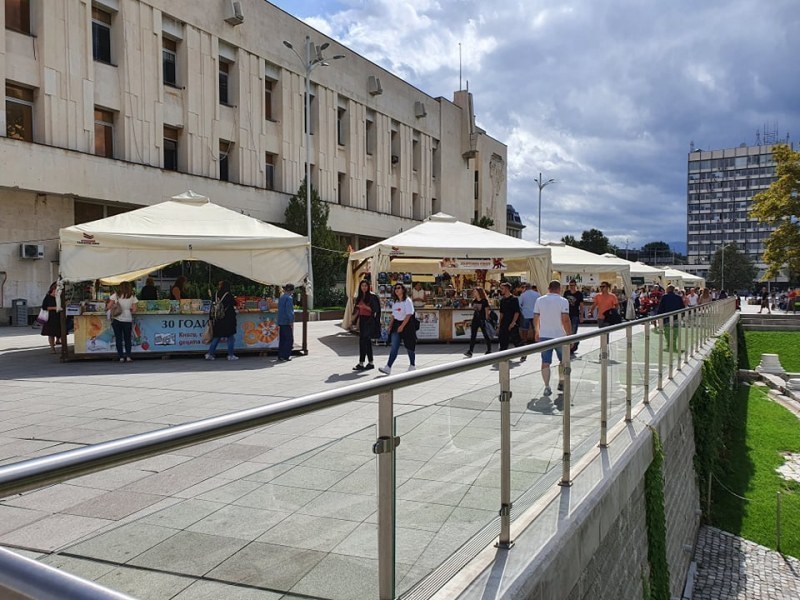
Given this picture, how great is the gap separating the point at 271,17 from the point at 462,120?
956 inches

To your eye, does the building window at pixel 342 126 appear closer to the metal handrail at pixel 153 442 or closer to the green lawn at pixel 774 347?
the green lawn at pixel 774 347

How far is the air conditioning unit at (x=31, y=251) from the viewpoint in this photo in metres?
22.8

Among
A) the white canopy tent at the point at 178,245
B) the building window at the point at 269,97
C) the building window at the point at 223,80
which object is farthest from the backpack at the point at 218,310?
the building window at the point at 269,97

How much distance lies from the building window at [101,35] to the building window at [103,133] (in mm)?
2030

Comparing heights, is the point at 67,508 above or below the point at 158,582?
above

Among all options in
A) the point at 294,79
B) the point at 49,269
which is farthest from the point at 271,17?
the point at 49,269

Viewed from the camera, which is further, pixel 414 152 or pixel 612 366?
pixel 414 152

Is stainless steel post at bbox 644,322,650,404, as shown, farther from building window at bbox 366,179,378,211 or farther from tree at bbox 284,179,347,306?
building window at bbox 366,179,378,211

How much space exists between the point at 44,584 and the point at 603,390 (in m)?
5.67

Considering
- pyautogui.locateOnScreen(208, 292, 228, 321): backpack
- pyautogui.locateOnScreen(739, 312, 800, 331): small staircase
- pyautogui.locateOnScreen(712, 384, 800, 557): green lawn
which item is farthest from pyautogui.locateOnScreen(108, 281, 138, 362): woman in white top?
pyautogui.locateOnScreen(739, 312, 800, 331): small staircase

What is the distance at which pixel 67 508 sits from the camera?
1.97 metres

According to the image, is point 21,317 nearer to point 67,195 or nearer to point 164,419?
point 67,195

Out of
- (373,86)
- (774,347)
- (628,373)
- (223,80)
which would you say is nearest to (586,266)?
(774,347)

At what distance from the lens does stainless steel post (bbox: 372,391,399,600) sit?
8.34 ft
